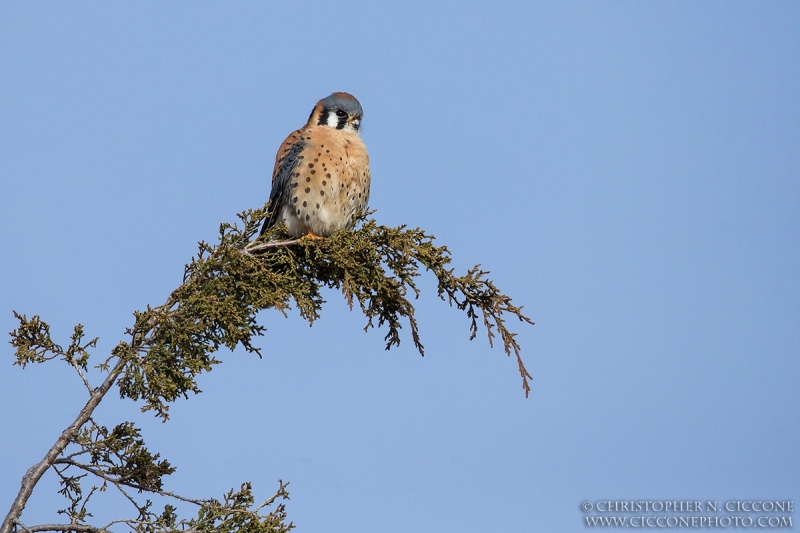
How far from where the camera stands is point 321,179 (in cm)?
661

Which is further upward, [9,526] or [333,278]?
[333,278]

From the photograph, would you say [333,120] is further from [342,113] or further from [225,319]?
[225,319]

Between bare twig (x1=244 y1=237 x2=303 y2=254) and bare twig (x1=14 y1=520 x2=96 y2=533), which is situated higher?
bare twig (x1=244 y1=237 x2=303 y2=254)

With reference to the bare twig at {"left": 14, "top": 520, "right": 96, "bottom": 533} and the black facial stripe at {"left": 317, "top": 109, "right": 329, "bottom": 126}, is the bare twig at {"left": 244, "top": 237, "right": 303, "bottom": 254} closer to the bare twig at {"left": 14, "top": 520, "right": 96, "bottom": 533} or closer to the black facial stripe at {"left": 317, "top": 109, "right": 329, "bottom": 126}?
the bare twig at {"left": 14, "top": 520, "right": 96, "bottom": 533}

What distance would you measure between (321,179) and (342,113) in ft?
2.35

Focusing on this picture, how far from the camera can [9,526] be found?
162 inches

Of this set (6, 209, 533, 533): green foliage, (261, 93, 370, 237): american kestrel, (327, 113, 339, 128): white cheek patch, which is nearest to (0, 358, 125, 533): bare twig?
(6, 209, 533, 533): green foliage

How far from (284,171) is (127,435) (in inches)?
108

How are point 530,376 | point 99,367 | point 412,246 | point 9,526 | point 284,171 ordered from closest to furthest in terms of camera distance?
point 9,526, point 99,367, point 530,376, point 412,246, point 284,171

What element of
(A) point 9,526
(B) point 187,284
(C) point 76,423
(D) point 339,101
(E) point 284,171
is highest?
(D) point 339,101

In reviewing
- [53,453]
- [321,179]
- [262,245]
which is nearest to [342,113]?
[321,179]

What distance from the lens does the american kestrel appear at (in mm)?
6605

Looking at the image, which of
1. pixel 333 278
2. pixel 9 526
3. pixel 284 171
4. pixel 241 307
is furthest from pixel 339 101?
pixel 9 526

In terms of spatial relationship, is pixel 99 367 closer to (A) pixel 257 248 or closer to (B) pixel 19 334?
(B) pixel 19 334
